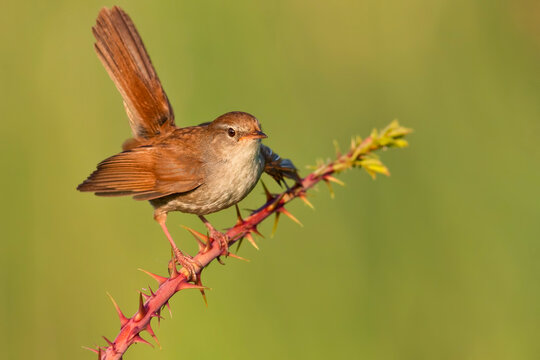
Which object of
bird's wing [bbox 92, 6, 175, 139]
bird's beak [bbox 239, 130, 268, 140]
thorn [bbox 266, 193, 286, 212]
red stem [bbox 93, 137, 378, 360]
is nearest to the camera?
red stem [bbox 93, 137, 378, 360]

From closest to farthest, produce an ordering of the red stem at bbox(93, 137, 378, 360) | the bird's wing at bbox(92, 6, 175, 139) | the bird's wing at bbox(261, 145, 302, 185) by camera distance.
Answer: the red stem at bbox(93, 137, 378, 360)
the bird's wing at bbox(261, 145, 302, 185)
the bird's wing at bbox(92, 6, 175, 139)

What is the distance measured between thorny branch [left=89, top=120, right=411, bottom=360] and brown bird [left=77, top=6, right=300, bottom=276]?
444mm

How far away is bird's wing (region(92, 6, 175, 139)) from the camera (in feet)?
10.6

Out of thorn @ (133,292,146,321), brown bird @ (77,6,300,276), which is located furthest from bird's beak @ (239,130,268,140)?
thorn @ (133,292,146,321)

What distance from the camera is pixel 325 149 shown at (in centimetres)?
392

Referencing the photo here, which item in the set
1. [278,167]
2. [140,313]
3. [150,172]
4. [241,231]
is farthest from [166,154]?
[140,313]

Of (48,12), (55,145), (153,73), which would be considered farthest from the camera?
(48,12)

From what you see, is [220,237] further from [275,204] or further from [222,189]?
[275,204]

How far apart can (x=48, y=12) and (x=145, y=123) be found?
1.33 m

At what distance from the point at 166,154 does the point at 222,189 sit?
15.7 inches

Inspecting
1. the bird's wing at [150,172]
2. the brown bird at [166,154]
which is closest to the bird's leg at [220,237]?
the brown bird at [166,154]

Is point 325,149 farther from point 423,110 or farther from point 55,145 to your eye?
point 55,145

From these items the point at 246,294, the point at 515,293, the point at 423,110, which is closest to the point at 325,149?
the point at 423,110

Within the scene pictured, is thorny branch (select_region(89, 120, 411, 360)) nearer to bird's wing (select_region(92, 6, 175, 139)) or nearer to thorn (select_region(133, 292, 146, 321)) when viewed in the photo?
thorn (select_region(133, 292, 146, 321))
